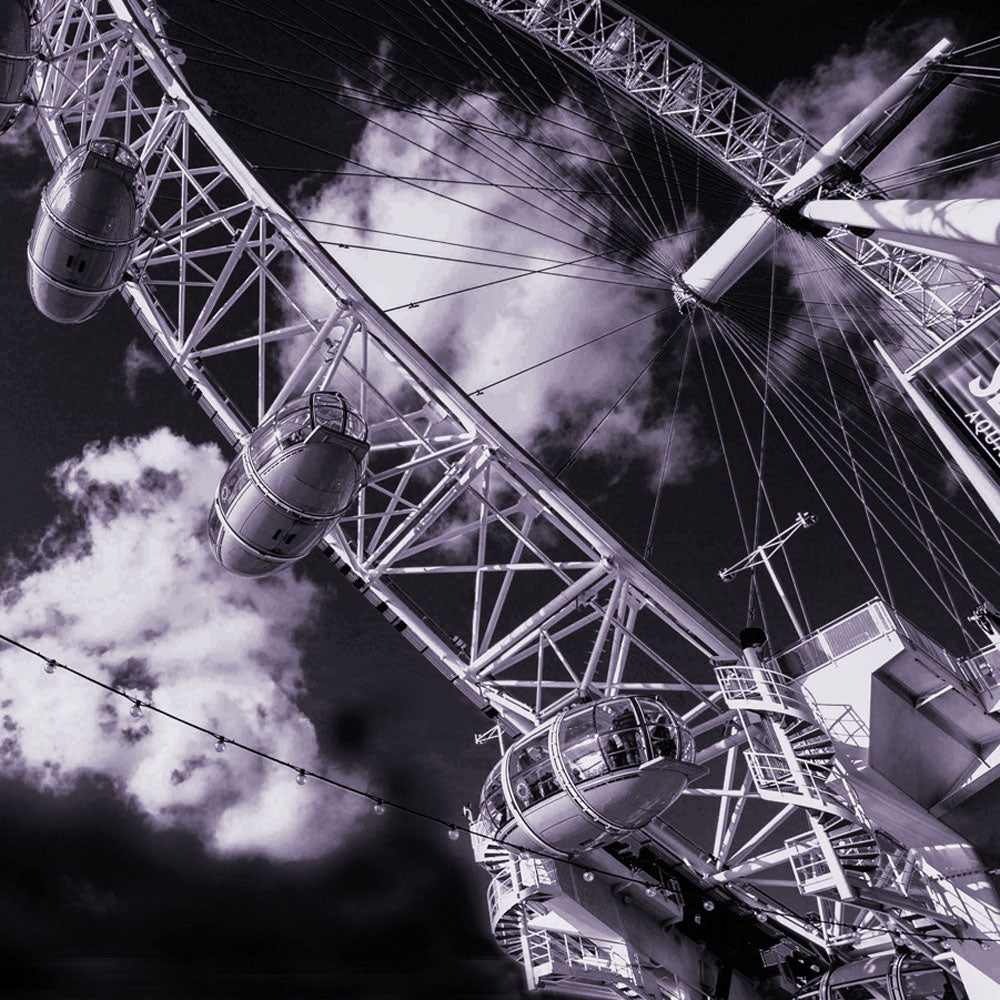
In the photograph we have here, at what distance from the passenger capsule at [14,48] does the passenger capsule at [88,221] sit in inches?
40.1

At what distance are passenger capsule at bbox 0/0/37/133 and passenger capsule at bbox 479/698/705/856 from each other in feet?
34.2

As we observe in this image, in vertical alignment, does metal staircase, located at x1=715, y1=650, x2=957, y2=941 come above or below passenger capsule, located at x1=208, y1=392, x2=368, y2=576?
below

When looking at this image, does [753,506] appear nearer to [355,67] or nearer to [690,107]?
[690,107]

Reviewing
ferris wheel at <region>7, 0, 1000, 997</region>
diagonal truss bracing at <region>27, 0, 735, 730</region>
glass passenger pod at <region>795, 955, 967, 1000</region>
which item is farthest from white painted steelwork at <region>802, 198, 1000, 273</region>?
glass passenger pod at <region>795, 955, 967, 1000</region>

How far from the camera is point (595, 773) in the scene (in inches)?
479

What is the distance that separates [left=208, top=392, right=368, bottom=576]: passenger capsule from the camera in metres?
12.0

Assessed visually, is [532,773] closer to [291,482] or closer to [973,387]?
[291,482]

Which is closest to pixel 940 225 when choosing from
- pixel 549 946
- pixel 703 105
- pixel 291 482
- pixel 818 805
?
pixel 818 805

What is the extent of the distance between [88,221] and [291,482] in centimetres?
441

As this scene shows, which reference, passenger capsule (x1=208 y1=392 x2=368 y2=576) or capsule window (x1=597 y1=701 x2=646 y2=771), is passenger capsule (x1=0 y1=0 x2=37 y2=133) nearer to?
passenger capsule (x1=208 y1=392 x2=368 y2=576)

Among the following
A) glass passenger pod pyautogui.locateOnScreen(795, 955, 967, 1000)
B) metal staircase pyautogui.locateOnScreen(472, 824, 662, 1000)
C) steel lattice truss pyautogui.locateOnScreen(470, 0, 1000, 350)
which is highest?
steel lattice truss pyautogui.locateOnScreen(470, 0, 1000, 350)

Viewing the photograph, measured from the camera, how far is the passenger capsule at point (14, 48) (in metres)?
11.8

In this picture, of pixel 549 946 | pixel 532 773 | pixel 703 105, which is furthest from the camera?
pixel 703 105

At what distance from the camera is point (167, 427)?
31672 millimetres
